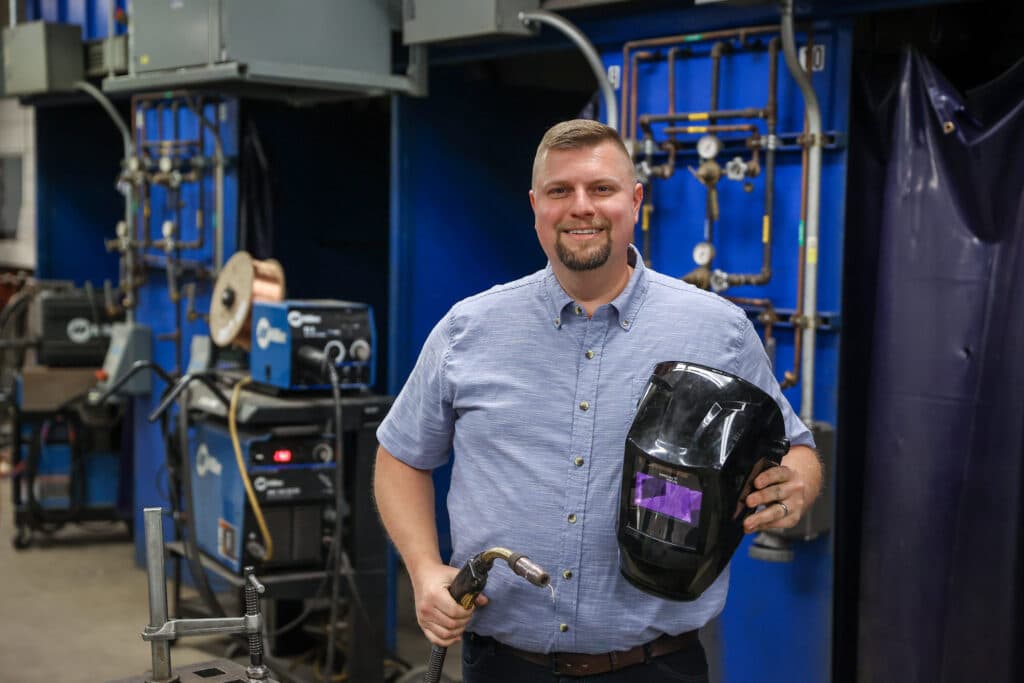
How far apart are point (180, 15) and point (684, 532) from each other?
3403 mm

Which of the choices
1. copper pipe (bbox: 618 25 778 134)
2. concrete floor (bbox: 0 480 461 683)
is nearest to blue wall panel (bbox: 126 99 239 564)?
concrete floor (bbox: 0 480 461 683)

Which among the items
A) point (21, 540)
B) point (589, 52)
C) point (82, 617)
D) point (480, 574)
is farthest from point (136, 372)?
point (480, 574)

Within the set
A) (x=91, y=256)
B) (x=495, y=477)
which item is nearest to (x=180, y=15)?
(x=495, y=477)

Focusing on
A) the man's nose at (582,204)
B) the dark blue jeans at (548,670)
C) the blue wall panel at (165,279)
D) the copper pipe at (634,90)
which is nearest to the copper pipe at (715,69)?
the copper pipe at (634,90)

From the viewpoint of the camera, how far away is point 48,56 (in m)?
6.80

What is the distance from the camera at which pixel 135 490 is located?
6.42 metres

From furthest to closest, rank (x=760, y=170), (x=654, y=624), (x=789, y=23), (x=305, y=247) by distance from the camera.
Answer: (x=305, y=247) → (x=760, y=170) → (x=789, y=23) → (x=654, y=624)

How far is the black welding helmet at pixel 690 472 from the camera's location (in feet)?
6.01

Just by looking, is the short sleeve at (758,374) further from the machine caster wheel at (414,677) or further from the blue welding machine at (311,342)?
the machine caster wheel at (414,677)

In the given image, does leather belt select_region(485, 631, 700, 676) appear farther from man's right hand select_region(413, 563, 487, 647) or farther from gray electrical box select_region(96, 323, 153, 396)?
gray electrical box select_region(96, 323, 153, 396)

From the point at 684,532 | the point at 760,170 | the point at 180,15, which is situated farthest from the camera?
the point at 180,15

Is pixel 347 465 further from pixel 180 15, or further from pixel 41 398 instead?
pixel 41 398

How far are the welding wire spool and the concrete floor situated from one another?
1.29 m

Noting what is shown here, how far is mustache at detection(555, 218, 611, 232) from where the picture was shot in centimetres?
203
